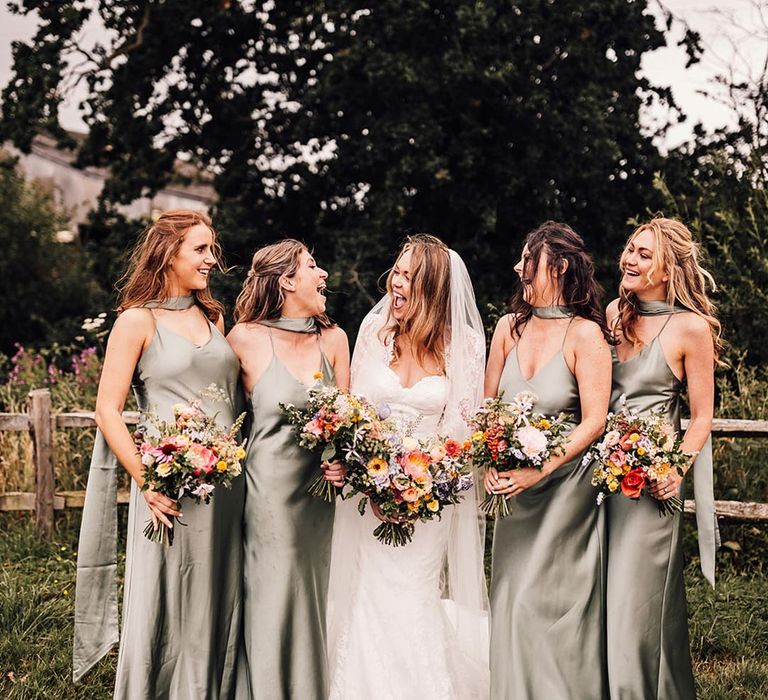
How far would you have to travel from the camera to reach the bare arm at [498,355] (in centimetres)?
479

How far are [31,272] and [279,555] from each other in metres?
17.9

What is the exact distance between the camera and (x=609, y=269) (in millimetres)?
13070

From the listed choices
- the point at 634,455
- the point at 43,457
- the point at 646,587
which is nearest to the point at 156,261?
the point at 634,455

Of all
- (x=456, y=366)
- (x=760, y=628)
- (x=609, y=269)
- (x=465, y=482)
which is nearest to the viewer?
(x=465, y=482)

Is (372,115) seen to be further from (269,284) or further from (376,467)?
(376,467)

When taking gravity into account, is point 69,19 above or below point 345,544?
above

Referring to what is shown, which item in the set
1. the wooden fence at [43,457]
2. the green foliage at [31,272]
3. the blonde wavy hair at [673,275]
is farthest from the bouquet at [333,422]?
the green foliage at [31,272]

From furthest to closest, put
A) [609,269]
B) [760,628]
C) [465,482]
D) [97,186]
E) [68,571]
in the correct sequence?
[97,186]
[609,269]
[68,571]
[760,628]
[465,482]

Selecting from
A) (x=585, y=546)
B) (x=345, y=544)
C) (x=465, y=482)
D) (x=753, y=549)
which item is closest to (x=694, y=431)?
(x=585, y=546)

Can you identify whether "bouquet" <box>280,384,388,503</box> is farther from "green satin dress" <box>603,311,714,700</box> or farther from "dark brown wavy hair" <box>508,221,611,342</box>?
"green satin dress" <box>603,311,714,700</box>

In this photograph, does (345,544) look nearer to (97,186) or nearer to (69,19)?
(69,19)

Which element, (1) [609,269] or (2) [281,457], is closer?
(2) [281,457]

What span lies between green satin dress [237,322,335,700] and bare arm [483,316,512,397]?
3.22 ft

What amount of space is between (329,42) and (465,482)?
10579 mm
